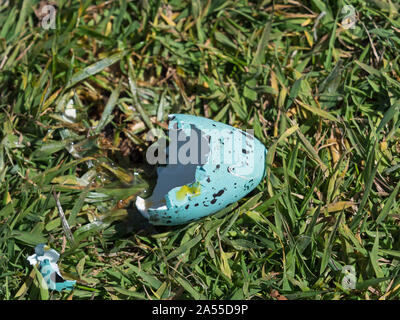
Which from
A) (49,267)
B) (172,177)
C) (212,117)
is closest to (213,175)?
(172,177)

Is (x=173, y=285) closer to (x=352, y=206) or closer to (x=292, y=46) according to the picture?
(x=352, y=206)

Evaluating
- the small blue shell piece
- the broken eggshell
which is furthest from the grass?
the broken eggshell

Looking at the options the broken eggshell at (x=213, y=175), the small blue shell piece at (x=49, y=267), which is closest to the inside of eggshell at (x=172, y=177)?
the broken eggshell at (x=213, y=175)

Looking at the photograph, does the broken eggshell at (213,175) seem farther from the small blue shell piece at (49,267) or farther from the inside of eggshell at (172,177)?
the small blue shell piece at (49,267)

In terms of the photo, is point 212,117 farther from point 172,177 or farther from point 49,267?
point 49,267

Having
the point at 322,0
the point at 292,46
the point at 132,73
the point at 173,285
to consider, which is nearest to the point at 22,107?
the point at 132,73
